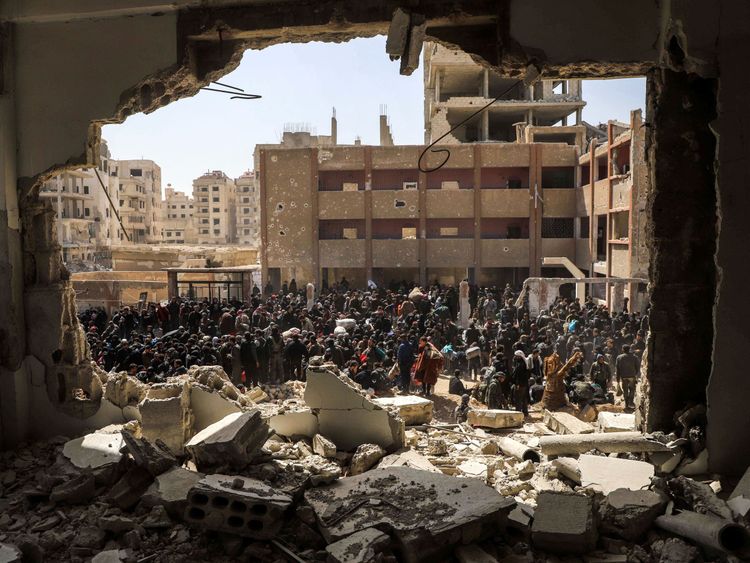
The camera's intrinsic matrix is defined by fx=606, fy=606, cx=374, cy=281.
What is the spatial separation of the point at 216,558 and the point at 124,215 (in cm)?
5935

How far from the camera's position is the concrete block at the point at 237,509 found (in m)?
4.76

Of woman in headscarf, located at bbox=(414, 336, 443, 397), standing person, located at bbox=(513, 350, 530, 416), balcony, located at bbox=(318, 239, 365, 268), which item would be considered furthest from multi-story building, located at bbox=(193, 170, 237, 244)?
standing person, located at bbox=(513, 350, 530, 416)

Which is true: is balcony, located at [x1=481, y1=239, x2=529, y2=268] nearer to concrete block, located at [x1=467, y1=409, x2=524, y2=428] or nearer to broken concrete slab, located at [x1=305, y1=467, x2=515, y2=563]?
concrete block, located at [x1=467, y1=409, x2=524, y2=428]

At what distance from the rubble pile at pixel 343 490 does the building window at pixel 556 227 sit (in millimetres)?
22067

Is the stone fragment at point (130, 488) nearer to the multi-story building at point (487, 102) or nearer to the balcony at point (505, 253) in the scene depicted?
the balcony at point (505, 253)

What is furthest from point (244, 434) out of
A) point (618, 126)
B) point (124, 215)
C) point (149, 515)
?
point (124, 215)

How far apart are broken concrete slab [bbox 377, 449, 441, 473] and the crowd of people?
7.59 feet

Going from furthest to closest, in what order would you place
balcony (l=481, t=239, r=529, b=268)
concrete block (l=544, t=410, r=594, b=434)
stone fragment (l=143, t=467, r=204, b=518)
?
1. balcony (l=481, t=239, r=529, b=268)
2. concrete block (l=544, t=410, r=594, b=434)
3. stone fragment (l=143, t=467, r=204, b=518)

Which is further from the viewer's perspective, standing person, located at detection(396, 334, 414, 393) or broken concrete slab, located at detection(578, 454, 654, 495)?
standing person, located at detection(396, 334, 414, 393)

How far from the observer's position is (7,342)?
672 centimetres

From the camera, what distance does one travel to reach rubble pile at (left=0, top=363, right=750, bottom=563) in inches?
179

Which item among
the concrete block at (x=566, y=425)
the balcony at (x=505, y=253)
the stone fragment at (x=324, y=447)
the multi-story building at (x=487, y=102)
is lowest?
the stone fragment at (x=324, y=447)

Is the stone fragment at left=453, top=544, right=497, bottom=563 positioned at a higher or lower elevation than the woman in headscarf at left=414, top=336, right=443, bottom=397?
lower

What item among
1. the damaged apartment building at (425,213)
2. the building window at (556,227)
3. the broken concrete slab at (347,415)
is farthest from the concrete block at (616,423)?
the building window at (556,227)
